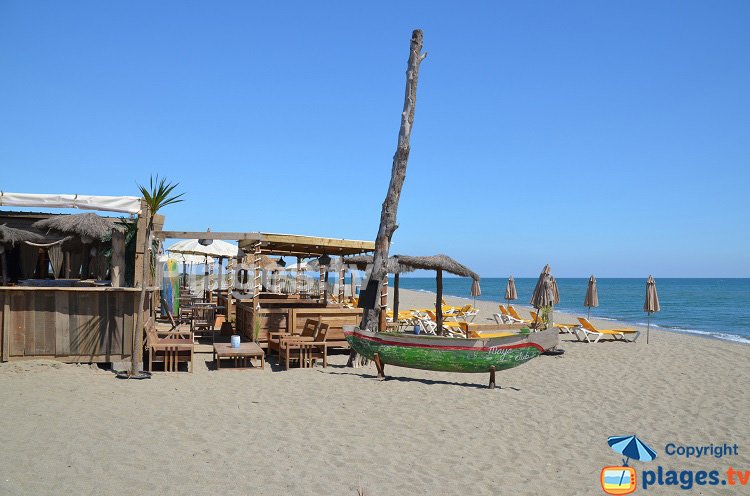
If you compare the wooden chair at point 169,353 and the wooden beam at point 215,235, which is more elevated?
the wooden beam at point 215,235

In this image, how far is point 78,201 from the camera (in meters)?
10.2

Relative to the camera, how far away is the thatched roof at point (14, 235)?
10250mm

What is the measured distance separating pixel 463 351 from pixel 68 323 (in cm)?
609

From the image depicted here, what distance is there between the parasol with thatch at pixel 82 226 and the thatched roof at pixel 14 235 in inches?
27.5

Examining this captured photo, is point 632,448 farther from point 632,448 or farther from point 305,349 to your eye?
point 305,349

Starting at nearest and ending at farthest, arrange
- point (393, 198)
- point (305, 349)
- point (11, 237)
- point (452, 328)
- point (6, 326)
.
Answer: point (6, 326), point (305, 349), point (11, 237), point (393, 198), point (452, 328)

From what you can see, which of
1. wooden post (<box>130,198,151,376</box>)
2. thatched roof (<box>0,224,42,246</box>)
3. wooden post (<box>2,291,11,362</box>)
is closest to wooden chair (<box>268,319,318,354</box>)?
wooden post (<box>130,198,151,376</box>)

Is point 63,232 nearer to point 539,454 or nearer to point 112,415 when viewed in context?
point 112,415

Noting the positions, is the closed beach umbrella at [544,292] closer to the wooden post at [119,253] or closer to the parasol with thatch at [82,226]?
the wooden post at [119,253]

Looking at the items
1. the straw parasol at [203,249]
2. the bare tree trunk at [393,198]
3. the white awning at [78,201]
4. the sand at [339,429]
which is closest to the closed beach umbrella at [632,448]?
the sand at [339,429]

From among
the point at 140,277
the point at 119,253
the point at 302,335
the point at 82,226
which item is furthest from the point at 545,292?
the point at 82,226

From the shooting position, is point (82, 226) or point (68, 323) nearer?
point (68, 323)

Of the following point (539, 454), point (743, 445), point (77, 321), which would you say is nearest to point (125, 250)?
point (77, 321)

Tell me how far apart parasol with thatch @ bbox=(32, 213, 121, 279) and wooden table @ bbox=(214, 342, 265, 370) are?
9.60 feet
